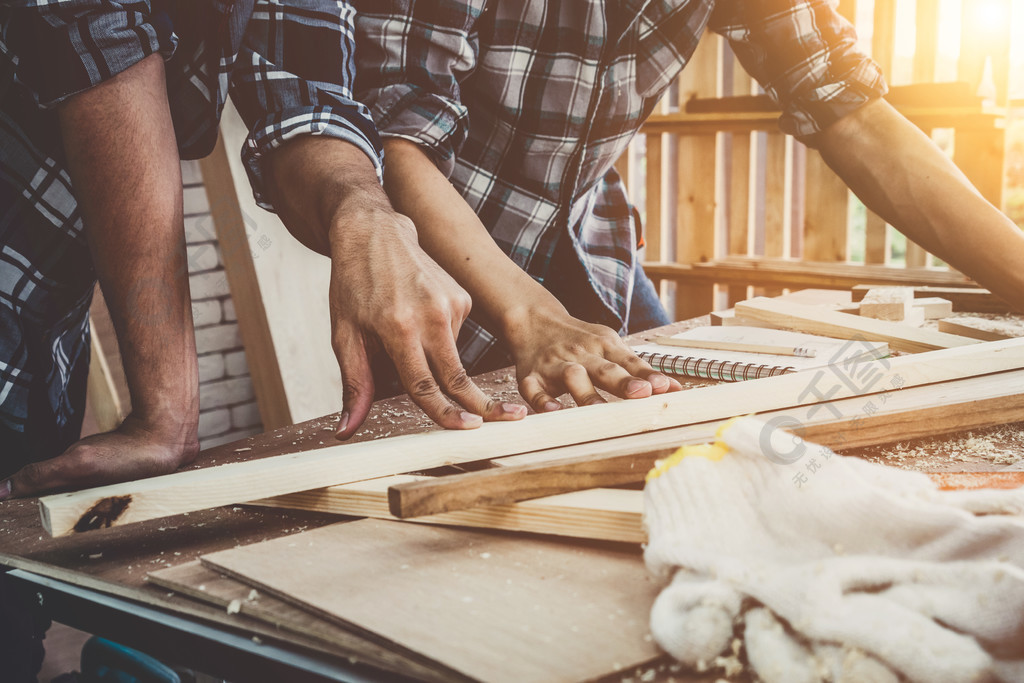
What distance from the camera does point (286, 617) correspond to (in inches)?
25.1

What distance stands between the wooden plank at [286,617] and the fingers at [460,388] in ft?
1.21

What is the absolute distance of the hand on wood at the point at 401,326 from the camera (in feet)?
3.14

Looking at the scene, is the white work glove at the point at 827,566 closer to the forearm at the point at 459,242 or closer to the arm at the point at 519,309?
the arm at the point at 519,309

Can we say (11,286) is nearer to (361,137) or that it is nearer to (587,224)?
(361,137)

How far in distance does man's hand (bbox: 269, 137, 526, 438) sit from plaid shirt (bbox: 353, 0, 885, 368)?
1.40 feet

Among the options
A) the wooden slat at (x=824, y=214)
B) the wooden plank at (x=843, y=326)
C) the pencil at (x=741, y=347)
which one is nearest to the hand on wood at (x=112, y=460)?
the pencil at (x=741, y=347)

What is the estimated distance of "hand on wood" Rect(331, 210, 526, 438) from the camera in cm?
96

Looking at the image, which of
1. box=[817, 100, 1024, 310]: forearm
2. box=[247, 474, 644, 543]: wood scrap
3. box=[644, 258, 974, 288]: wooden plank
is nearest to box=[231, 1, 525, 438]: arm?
box=[247, 474, 644, 543]: wood scrap

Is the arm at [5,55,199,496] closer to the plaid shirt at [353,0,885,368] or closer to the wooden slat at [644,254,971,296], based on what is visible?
the plaid shirt at [353,0,885,368]

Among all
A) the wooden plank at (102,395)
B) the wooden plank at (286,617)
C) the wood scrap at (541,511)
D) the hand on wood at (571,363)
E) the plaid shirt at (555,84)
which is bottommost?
the wooden plank at (102,395)

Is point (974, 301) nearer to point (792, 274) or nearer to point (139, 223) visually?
point (792, 274)

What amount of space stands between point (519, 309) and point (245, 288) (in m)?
2.13

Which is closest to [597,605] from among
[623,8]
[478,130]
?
[478,130]

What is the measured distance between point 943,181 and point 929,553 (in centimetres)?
141
